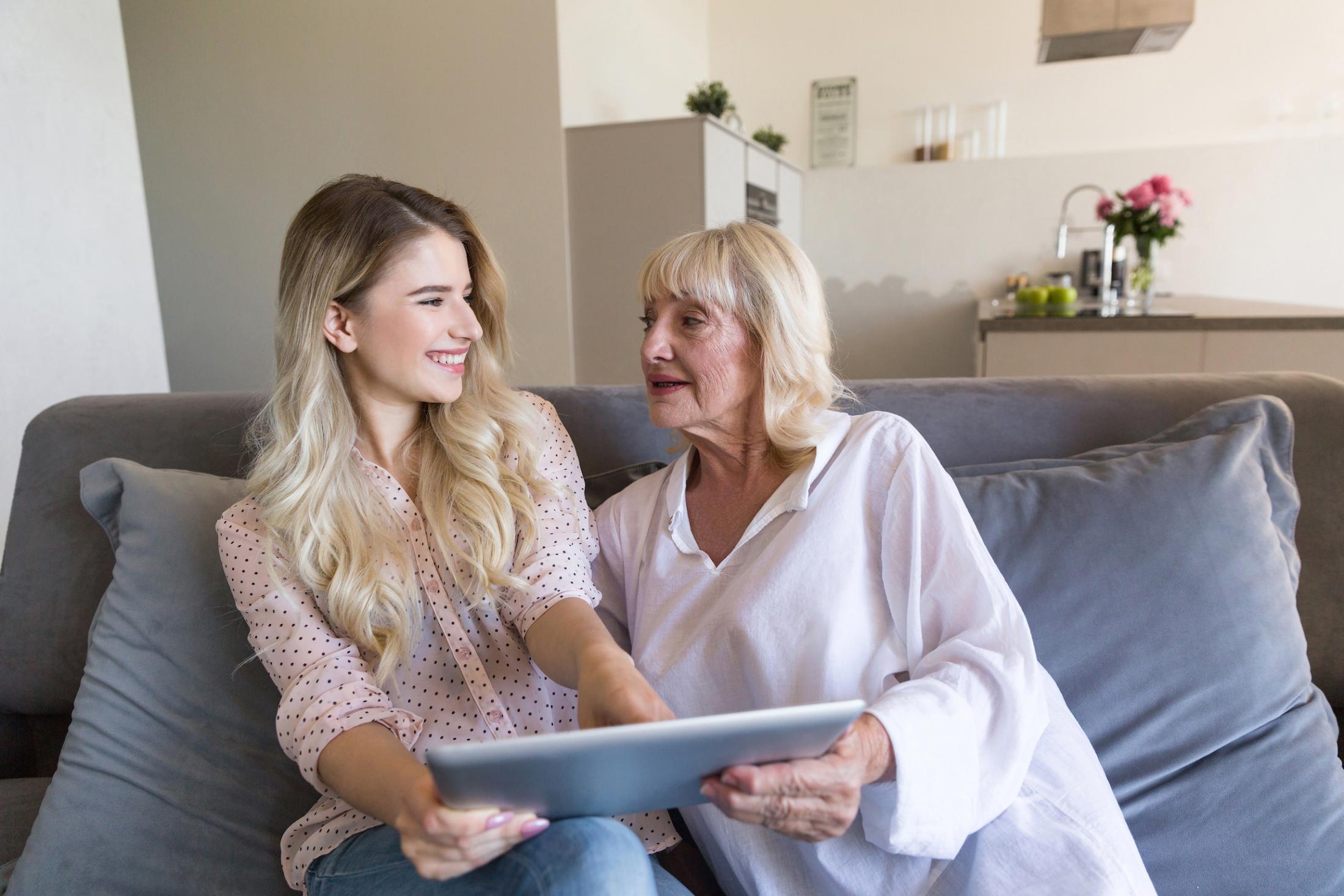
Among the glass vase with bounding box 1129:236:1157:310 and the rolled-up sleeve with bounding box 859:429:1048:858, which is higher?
the glass vase with bounding box 1129:236:1157:310

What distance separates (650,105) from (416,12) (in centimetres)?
166

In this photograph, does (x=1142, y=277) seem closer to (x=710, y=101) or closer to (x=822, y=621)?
(x=710, y=101)

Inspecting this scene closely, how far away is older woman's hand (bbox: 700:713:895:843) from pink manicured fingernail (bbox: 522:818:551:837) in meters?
0.15

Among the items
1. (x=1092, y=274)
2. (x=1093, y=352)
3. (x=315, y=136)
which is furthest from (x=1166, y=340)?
(x=315, y=136)

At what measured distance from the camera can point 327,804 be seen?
1.16m

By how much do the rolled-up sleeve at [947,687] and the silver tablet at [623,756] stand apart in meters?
0.20

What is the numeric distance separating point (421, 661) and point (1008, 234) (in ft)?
18.0

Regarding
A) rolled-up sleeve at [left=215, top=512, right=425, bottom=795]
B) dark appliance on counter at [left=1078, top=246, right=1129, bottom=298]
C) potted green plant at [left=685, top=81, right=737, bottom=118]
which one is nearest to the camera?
rolled-up sleeve at [left=215, top=512, right=425, bottom=795]

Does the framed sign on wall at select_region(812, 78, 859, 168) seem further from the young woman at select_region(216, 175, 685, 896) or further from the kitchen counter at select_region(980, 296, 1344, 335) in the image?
the young woman at select_region(216, 175, 685, 896)

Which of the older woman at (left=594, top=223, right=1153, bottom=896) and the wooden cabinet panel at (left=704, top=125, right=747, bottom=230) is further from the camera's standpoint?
the wooden cabinet panel at (left=704, top=125, right=747, bottom=230)

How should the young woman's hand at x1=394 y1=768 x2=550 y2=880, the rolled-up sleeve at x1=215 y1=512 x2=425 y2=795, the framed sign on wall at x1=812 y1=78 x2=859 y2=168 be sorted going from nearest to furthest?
1. the young woman's hand at x1=394 y1=768 x2=550 y2=880
2. the rolled-up sleeve at x1=215 y1=512 x2=425 y2=795
3. the framed sign on wall at x1=812 y1=78 x2=859 y2=168

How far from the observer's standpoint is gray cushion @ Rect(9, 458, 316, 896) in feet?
3.96

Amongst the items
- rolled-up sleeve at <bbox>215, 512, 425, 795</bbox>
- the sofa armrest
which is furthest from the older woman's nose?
the sofa armrest

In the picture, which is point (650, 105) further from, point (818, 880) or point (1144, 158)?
point (818, 880)
